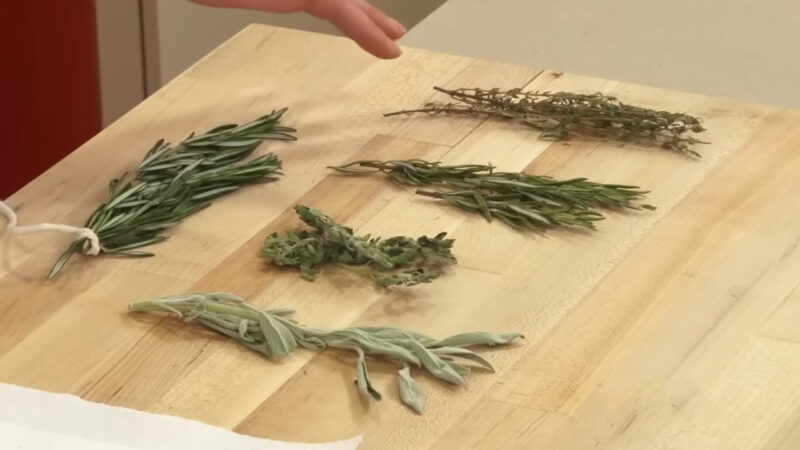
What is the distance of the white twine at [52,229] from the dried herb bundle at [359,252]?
0.12m

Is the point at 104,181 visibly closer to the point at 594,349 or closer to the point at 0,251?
the point at 0,251

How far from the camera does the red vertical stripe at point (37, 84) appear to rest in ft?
6.84

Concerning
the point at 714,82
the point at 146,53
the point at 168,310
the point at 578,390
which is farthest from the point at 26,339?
the point at 146,53

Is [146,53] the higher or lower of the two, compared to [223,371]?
lower

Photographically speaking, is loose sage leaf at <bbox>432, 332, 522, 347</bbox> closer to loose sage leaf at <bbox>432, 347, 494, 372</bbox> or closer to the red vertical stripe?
loose sage leaf at <bbox>432, 347, 494, 372</bbox>

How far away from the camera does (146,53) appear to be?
286 cm

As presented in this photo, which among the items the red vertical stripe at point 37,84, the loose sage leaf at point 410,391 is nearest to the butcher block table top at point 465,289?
the loose sage leaf at point 410,391

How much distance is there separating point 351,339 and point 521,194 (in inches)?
9.8

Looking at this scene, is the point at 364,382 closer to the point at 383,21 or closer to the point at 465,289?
the point at 465,289

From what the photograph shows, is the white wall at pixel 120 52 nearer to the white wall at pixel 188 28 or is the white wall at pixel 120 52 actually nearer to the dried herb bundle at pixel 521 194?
the white wall at pixel 188 28

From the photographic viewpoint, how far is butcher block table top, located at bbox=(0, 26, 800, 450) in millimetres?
991

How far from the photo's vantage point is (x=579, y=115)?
53.7 inches

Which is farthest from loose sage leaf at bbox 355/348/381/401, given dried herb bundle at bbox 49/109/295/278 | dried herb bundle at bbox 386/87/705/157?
dried herb bundle at bbox 386/87/705/157

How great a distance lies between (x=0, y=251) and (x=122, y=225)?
0.30 feet
